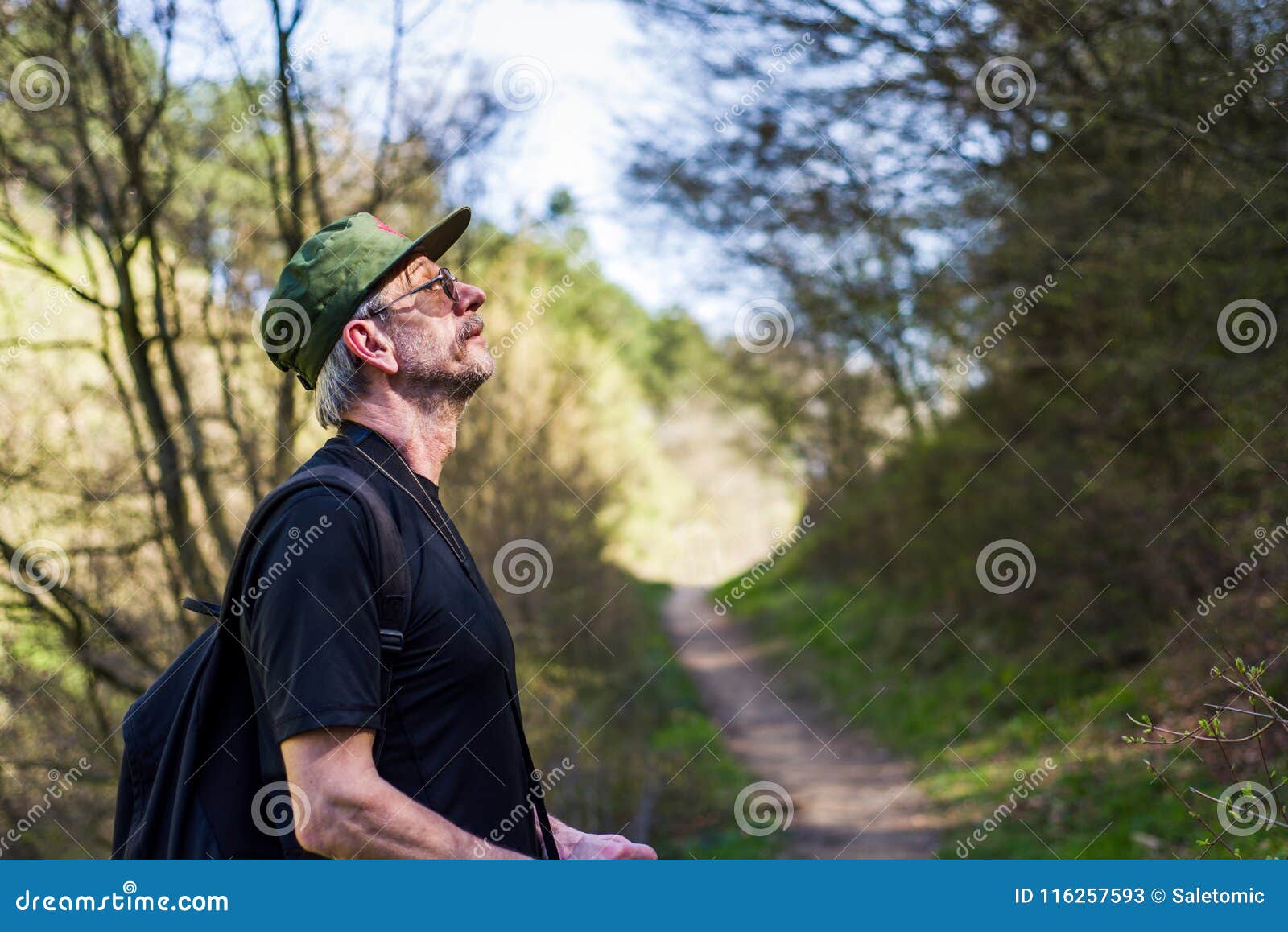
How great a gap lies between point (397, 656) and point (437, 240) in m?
1.14

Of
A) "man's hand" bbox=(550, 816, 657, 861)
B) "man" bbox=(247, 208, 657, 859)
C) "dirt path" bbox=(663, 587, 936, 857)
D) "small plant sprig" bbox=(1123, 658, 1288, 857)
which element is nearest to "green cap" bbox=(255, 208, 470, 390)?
"man" bbox=(247, 208, 657, 859)

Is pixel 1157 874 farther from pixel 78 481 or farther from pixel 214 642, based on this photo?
pixel 78 481

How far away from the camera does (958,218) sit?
32.4 feet

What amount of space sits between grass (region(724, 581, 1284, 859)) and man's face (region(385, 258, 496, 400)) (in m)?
4.09

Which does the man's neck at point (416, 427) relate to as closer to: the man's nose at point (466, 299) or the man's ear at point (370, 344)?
the man's ear at point (370, 344)

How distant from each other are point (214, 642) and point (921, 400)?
14190mm

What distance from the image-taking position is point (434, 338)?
2.58m

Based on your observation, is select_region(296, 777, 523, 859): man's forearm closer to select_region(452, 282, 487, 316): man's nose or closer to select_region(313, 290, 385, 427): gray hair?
select_region(313, 290, 385, 427): gray hair

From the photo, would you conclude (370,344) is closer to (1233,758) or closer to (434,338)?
(434,338)

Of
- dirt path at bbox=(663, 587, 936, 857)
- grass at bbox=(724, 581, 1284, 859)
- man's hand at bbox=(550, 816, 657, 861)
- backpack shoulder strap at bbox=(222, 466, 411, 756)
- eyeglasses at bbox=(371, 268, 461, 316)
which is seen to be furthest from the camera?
dirt path at bbox=(663, 587, 936, 857)

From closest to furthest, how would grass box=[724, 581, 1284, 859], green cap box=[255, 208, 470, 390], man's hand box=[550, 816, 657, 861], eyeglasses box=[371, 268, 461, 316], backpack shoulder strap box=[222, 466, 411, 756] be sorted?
backpack shoulder strap box=[222, 466, 411, 756], man's hand box=[550, 816, 657, 861], green cap box=[255, 208, 470, 390], eyeglasses box=[371, 268, 461, 316], grass box=[724, 581, 1284, 859]

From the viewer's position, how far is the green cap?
8.07 ft

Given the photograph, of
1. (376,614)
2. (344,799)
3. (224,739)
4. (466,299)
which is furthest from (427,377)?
(344,799)

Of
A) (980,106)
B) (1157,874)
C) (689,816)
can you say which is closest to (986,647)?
(689,816)
